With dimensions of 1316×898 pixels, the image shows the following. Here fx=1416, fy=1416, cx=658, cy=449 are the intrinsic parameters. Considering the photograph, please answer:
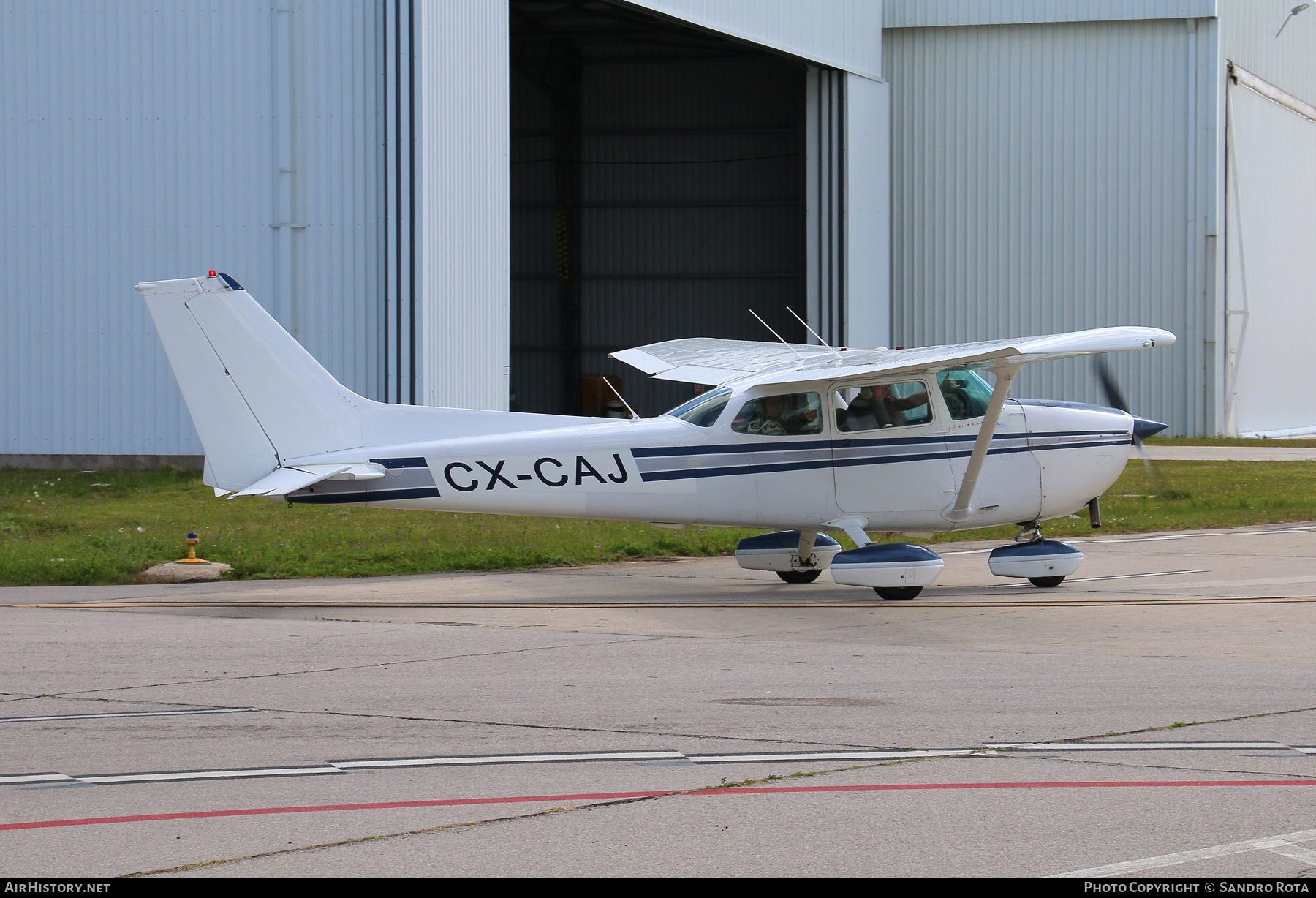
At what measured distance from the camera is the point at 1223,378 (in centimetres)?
3738

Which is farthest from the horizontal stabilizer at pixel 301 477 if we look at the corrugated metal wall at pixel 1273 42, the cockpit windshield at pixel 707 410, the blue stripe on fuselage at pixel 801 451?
the corrugated metal wall at pixel 1273 42

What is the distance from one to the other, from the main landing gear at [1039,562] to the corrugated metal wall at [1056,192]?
80.7 feet

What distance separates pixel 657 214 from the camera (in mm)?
45625

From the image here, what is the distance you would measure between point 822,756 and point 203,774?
2.77m

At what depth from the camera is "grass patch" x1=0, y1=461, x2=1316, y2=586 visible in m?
15.1

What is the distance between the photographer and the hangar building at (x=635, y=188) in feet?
82.1

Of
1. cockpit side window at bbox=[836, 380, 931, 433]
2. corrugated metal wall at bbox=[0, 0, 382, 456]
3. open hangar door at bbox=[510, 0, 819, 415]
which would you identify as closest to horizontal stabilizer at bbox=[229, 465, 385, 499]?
cockpit side window at bbox=[836, 380, 931, 433]

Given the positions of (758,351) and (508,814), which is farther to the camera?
(758,351)

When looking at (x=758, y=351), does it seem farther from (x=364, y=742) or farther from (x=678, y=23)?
(x=678, y=23)

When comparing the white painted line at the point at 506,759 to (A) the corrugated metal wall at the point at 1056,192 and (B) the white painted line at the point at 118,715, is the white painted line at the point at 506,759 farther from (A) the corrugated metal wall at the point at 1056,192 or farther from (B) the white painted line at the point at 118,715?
(A) the corrugated metal wall at the point at 1056,192

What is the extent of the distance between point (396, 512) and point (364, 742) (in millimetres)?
13665

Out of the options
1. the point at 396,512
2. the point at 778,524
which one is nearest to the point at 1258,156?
the point at 396,512

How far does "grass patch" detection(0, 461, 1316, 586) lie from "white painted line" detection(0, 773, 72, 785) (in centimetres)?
855

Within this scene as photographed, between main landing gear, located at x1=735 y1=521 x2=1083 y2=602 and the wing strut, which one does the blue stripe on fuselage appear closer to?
the wing strut
